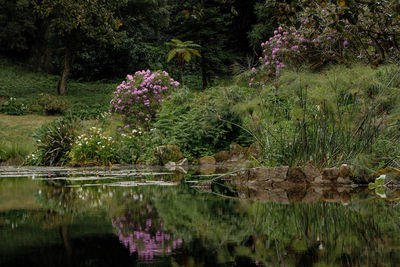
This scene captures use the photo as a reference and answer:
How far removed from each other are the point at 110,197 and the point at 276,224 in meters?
2.42

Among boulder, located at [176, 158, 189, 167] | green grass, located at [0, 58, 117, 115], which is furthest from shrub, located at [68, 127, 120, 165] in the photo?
green grass, located at [0, 58, 117, 115]

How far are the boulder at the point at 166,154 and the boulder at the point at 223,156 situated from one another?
3.11ft

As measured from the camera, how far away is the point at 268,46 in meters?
17.2

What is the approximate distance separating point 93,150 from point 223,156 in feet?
10.4

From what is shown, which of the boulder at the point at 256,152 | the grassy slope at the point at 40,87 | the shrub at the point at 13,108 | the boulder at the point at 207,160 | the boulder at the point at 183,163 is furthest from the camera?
the grassy slope at the point at 40,87

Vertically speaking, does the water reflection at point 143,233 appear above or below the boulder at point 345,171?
below

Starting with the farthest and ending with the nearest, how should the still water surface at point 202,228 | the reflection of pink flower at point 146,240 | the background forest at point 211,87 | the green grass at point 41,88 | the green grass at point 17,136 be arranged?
1. the green grass at point 41,88
2. the green grass at point 17,136
3. the background forest at point 211,87
4. the reflection of pink flower at point 146,240
5. the still water surface at point 202,228

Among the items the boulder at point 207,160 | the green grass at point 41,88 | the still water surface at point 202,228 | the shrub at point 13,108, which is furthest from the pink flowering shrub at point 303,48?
the shrub at point 13,108

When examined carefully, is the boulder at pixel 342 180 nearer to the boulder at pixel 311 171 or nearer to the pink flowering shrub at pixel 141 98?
the boulder at pixel 311 171

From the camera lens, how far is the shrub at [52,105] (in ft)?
73.7

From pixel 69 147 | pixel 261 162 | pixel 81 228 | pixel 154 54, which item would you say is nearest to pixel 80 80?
pixel 154 54

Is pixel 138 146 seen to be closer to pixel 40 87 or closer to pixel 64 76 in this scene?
pixel 64 76

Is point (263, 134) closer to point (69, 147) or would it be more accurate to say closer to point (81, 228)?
point (81, 228)

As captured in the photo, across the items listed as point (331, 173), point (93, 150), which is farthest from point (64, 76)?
point (331, 173)
